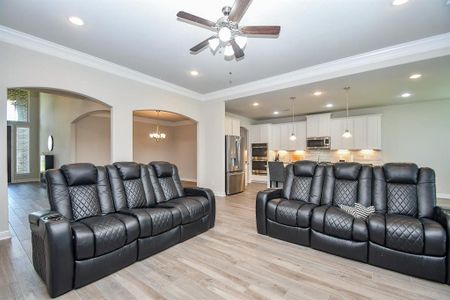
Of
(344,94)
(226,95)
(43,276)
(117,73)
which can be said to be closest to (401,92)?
(344,94)

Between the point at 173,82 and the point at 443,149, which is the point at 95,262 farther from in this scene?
the point at 443,149

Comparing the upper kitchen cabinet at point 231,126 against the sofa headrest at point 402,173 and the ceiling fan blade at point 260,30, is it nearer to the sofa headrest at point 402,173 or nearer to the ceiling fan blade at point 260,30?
the ceiling fan blade at point 260,30

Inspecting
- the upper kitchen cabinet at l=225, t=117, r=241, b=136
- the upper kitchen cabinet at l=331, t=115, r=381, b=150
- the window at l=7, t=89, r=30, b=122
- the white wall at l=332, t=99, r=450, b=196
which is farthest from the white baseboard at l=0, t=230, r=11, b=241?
the white wall at l=332, t=99, r=450, b=196

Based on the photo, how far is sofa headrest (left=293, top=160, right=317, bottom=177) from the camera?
350 centimetres

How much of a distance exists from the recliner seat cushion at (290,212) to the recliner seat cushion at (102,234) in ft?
6.45

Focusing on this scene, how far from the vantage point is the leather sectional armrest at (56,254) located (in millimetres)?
1826

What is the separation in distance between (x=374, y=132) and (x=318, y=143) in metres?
1.71

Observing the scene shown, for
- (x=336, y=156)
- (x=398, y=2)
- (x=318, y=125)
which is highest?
(x=398, y=2)

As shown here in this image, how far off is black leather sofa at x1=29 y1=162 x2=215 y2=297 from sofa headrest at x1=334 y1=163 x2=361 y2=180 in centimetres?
214

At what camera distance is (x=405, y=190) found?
2.76m

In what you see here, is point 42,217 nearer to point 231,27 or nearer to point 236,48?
point 231,27

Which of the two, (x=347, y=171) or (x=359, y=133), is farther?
(x=359, y=133)

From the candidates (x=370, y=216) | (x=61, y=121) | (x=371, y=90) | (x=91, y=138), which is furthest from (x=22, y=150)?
(x=371, y=90)

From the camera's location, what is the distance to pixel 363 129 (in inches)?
266
